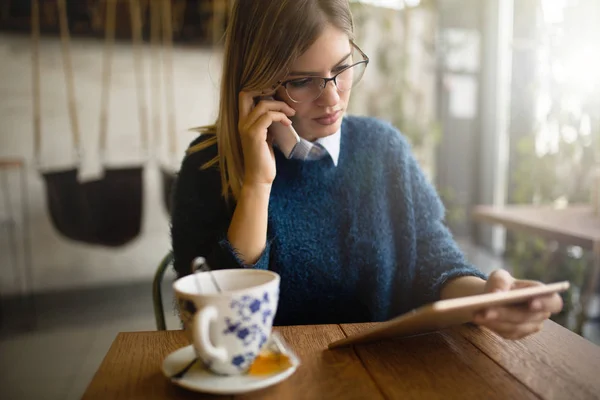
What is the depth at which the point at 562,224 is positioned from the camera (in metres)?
1.72

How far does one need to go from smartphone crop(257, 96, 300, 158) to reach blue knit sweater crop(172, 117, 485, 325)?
55mm

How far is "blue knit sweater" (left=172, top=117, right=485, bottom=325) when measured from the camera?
1.04m

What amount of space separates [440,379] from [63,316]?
2709 mm

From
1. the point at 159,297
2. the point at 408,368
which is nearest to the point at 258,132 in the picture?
the point at 159,297

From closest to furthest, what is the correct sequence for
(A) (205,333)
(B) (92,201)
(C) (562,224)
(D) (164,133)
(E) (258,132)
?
(A) (205,333) < (E) (258,132) < (C) (562,224) < (B) (92,201) < (D) (164,133)

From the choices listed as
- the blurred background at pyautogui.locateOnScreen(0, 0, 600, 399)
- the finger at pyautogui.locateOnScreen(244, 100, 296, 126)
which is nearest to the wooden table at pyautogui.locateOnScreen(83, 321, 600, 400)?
the finger at pyautogui.locateOnScreen(244, 100, 296, 126)

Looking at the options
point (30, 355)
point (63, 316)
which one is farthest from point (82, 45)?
point (30, 355)

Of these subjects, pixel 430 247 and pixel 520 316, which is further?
pixel 430 247

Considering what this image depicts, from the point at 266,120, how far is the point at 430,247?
1.35 ft

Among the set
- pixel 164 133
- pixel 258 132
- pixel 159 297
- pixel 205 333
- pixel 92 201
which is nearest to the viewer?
pixel 205 333

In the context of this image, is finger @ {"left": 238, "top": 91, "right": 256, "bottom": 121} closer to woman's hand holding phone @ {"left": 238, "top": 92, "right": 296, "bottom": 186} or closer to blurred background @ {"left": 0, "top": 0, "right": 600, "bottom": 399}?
woman's hand holding phone @ {"left": 238, "top": 92, "right": 296, "bottom": 186}

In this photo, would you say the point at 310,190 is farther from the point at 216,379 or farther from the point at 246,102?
the point at 216,379

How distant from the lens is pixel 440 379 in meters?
0.57

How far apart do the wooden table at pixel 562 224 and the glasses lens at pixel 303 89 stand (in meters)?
0.97
